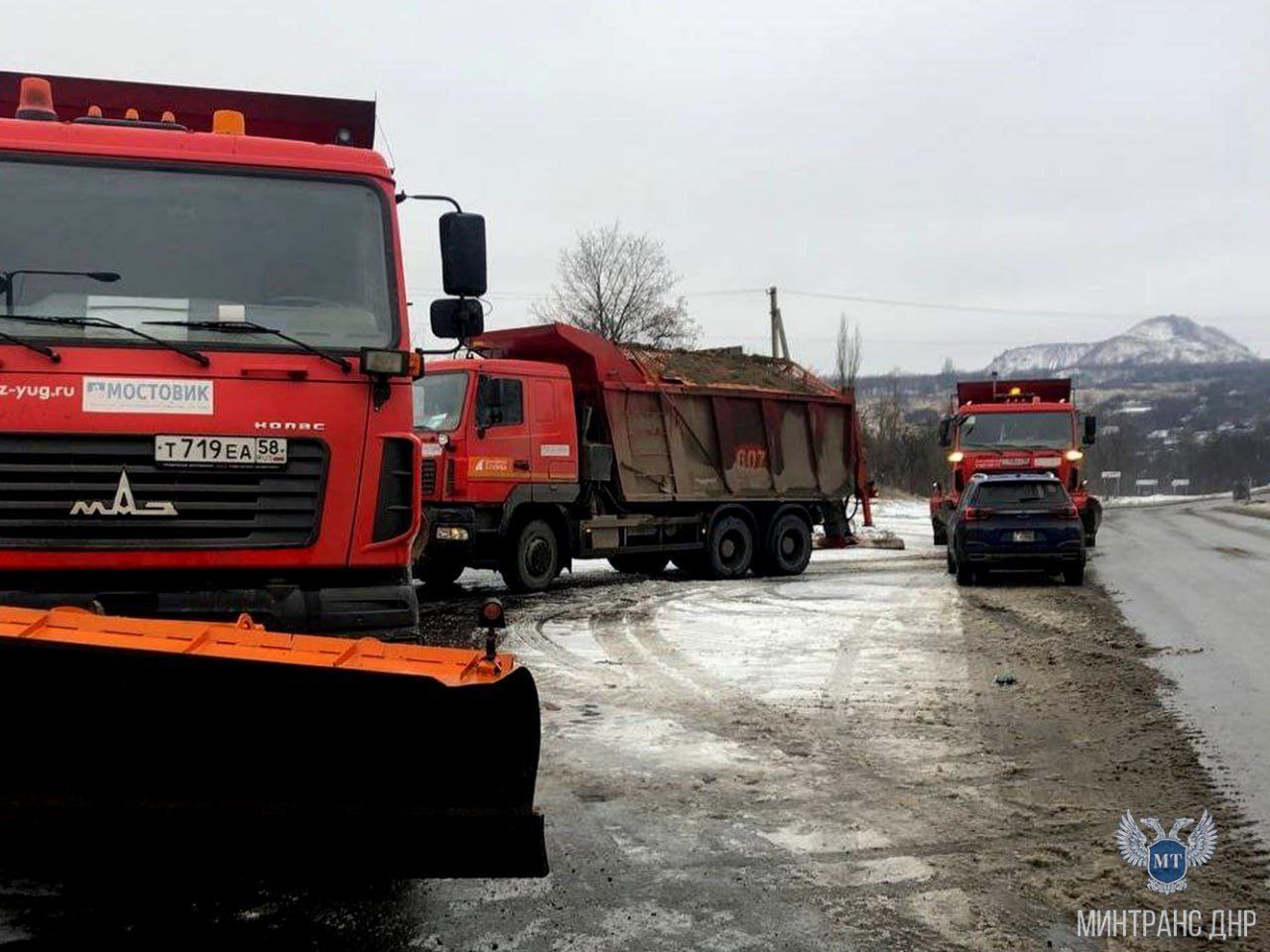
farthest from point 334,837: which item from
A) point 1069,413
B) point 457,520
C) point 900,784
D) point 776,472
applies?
point 1069,413

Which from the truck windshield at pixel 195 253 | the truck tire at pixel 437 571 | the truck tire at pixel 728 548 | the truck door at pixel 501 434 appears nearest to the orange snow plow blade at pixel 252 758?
the truck windshield at pixel 195 253

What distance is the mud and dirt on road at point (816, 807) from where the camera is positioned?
3.93 m

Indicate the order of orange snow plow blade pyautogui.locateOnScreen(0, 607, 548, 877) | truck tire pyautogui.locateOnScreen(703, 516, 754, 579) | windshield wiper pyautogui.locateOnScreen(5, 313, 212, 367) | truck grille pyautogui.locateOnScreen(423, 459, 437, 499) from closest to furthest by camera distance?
orange snow plow blade pyautogui.locateOnScreen(0, 607, 548, 877), windshield wiper pyautogui.locateOnScreen(5, 313, 212, 367), truck grille pyautogui.locateOnScreen(423, 459, 437, 499), truck tire pyautogui.locateOnScreen(703, 516, 754, 579)

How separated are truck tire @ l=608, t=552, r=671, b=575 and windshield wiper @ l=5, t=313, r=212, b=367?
42.8ft

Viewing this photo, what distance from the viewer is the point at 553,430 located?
1475 centimetres

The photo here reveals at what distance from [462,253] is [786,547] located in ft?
43.5

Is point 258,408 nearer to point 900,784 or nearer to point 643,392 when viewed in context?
point 900,784

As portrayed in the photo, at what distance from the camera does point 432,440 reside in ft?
45.4

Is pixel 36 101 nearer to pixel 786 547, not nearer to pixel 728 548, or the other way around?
pixel 728 548

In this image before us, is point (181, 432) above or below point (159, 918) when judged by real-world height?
above

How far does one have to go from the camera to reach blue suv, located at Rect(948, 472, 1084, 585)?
15320mm

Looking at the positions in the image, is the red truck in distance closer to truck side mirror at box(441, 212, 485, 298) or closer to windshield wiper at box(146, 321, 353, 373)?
windshield wiper at box(146, 321, 353, 373)

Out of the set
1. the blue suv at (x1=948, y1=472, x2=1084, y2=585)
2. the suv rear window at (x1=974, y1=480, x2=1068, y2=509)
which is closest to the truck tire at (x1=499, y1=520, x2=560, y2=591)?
the blue suv at (x1=948, y1=472, x2=1084, y2=585)

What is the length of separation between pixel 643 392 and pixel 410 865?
13.2 meters
